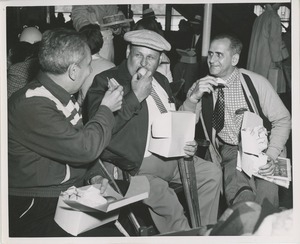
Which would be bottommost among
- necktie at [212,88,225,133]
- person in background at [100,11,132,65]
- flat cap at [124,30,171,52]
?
necktie at [212,88,225,133]

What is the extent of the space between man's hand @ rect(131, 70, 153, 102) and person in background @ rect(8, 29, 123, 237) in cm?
16

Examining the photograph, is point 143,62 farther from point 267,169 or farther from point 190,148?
point 267,169

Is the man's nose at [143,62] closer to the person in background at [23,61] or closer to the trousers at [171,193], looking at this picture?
the trousers at [171,193]

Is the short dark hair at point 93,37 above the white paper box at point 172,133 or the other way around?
above

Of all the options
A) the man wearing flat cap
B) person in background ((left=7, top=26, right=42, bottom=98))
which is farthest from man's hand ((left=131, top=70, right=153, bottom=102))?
person in background ((left=7, top=26, right=42, bottom=98))

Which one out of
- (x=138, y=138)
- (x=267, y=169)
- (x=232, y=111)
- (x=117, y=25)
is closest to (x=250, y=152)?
(x=267, y=169)

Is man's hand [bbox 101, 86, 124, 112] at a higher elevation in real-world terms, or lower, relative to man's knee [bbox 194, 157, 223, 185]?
higher

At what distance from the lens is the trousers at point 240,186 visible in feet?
5.14

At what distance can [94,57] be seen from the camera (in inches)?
70.9

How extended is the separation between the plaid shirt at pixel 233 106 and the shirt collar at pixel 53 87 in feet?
2.45

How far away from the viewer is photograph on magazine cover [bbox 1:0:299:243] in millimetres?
1218

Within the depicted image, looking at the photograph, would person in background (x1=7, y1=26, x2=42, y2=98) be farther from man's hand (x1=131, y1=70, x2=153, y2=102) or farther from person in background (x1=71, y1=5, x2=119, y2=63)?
man's hand (x1=131, y1=70, x2=153, y2=102)

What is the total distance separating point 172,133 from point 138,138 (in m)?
0.16

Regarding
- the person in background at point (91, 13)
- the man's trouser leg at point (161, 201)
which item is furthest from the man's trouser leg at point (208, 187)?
the person in background at point (91, 13)
